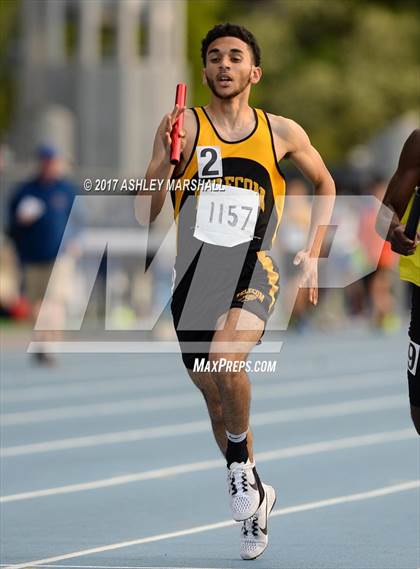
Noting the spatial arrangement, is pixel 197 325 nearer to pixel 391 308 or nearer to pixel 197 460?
pixel 197 460

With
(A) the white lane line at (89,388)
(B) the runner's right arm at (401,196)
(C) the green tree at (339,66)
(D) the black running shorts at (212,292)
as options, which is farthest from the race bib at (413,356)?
(C) the green tree at (339,66)

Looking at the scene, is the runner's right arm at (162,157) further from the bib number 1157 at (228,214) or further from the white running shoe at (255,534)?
the white running shoe at (255,534)

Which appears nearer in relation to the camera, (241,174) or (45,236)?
(241,174)

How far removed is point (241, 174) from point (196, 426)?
19.0 feet

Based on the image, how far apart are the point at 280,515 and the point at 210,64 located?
2.56 metres

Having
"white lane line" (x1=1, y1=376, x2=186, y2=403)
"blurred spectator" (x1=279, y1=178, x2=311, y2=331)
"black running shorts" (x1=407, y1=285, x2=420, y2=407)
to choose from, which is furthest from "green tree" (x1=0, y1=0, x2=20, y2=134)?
"black running shorts" (x1=407, y1=285, x2=420, y2=407)

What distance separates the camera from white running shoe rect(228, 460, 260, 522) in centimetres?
729

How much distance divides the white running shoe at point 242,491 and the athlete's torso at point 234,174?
943 mm

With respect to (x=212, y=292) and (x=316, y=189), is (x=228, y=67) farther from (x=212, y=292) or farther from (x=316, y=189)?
(x=212, y=292)

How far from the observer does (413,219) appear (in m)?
6.81

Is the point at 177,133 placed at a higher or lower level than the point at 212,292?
higher

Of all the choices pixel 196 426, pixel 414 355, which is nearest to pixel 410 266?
pixel 414 355

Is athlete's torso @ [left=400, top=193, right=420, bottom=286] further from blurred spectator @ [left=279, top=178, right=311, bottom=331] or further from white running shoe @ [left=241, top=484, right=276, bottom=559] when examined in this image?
blurred spectator @ [left=279, top=178, right=311, bottom=331]

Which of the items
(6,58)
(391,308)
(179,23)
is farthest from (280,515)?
(6,58)
